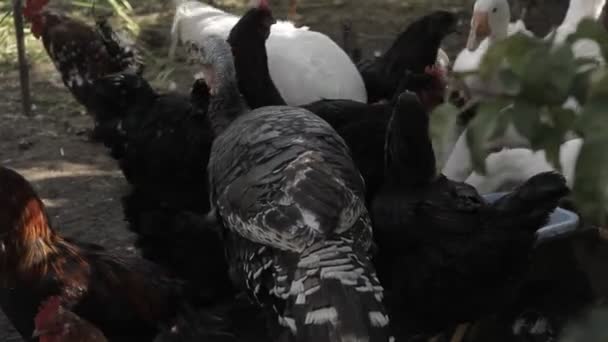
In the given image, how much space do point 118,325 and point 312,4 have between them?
4.05 meters

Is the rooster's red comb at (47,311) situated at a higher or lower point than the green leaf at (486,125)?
lower

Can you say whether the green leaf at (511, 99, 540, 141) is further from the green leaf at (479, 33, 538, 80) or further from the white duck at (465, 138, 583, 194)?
the white duck at (465, 138, 583, 194)

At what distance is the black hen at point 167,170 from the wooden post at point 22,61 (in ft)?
3.38

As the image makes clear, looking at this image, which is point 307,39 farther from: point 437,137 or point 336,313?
point 437,137

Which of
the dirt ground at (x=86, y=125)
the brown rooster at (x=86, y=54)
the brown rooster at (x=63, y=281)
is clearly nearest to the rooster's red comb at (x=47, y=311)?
the brown rooster at (x=63, y=281)

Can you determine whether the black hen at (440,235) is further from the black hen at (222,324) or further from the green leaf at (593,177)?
the green leaf at (593,177)

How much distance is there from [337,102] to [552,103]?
243 cm

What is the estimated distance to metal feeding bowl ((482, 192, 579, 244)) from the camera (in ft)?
7.67

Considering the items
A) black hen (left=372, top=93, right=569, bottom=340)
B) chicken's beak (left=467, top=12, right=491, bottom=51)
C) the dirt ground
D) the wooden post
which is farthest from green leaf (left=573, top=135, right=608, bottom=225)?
the wooden post

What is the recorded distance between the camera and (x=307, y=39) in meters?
3.66

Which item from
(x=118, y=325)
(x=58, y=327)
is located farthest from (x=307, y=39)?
(x=58, y=327)

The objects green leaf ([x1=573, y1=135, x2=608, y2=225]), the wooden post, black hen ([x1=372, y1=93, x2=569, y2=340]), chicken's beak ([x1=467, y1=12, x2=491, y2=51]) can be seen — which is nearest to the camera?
green leaf ([x1=573, y1=135, x2=608, y2=225])

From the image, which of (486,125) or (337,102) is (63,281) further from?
(486,125)

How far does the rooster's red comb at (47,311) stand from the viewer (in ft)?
6.22
